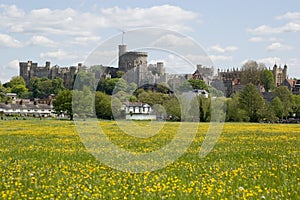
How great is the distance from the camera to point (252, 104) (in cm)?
9750

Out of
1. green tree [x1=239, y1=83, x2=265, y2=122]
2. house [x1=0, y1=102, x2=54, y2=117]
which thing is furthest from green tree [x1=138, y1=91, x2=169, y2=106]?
house [x1=0, y1=102, x2=54, y2=117]

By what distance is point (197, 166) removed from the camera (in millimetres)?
18453

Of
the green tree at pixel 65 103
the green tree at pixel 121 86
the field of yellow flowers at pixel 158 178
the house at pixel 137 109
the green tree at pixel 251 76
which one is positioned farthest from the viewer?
the green tree at pixel 251 76

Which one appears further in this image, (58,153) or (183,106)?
(183,106)

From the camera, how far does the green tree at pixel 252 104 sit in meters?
96.0

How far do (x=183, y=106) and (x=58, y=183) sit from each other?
7947cm

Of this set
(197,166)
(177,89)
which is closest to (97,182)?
(197,166)

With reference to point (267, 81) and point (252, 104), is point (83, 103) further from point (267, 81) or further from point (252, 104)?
point (267, 81)

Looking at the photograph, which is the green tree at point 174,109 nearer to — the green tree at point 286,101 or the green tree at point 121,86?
the green tree at point 286,101

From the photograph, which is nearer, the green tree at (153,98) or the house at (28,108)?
the green tree at (153,98)

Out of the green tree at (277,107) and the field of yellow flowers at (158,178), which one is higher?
the green tree at (277,107)

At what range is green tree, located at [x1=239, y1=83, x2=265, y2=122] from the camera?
96.0m

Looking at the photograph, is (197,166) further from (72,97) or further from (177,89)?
(177,89)

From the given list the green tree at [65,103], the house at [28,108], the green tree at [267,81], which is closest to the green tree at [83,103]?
the green tree at [65,103]
